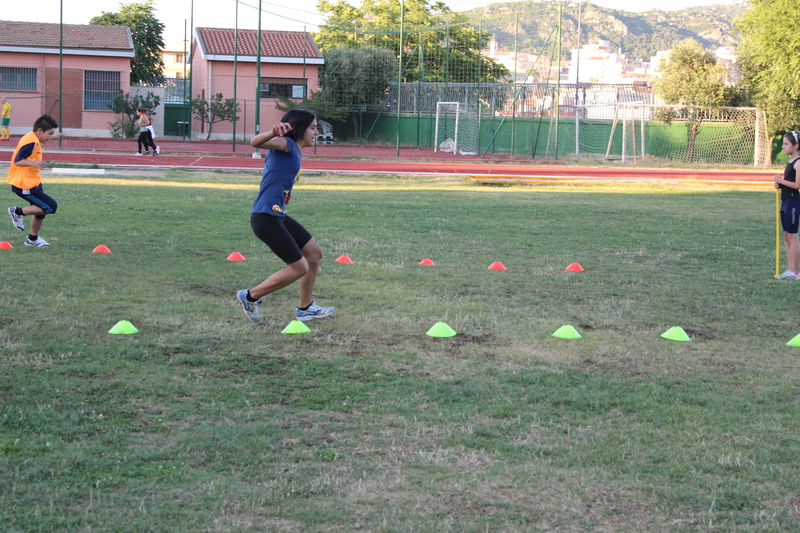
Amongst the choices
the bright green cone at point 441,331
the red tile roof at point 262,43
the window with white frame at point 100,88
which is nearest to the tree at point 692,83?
the red tile roof at point 262,43

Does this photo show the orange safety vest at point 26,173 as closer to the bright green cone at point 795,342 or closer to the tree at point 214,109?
the bright green cone at point 795,342

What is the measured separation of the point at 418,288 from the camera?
26.0 feet

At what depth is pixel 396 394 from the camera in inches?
189

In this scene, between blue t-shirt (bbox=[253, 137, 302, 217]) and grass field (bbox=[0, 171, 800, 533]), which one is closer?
grass field (bbox=[0, 171, 800, 533])

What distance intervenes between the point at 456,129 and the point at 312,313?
31.5 meters

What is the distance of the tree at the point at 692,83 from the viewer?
3644 centimetres

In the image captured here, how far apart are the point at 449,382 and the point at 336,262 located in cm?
432

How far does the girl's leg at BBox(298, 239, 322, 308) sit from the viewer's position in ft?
21.4

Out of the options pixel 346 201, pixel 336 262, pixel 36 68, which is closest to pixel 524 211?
pixel 346 201

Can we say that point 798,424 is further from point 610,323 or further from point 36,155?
point 36,155

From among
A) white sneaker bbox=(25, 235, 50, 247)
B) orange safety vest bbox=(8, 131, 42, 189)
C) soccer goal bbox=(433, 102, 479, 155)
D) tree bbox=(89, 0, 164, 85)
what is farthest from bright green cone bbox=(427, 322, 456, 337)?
tree bbox=(89, 0, 164, 85)

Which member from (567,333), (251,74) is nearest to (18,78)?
(251,74)

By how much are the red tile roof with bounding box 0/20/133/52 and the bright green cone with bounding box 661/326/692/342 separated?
3894 cm

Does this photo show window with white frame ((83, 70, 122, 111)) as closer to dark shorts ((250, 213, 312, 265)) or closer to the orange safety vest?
the orange safety vest
